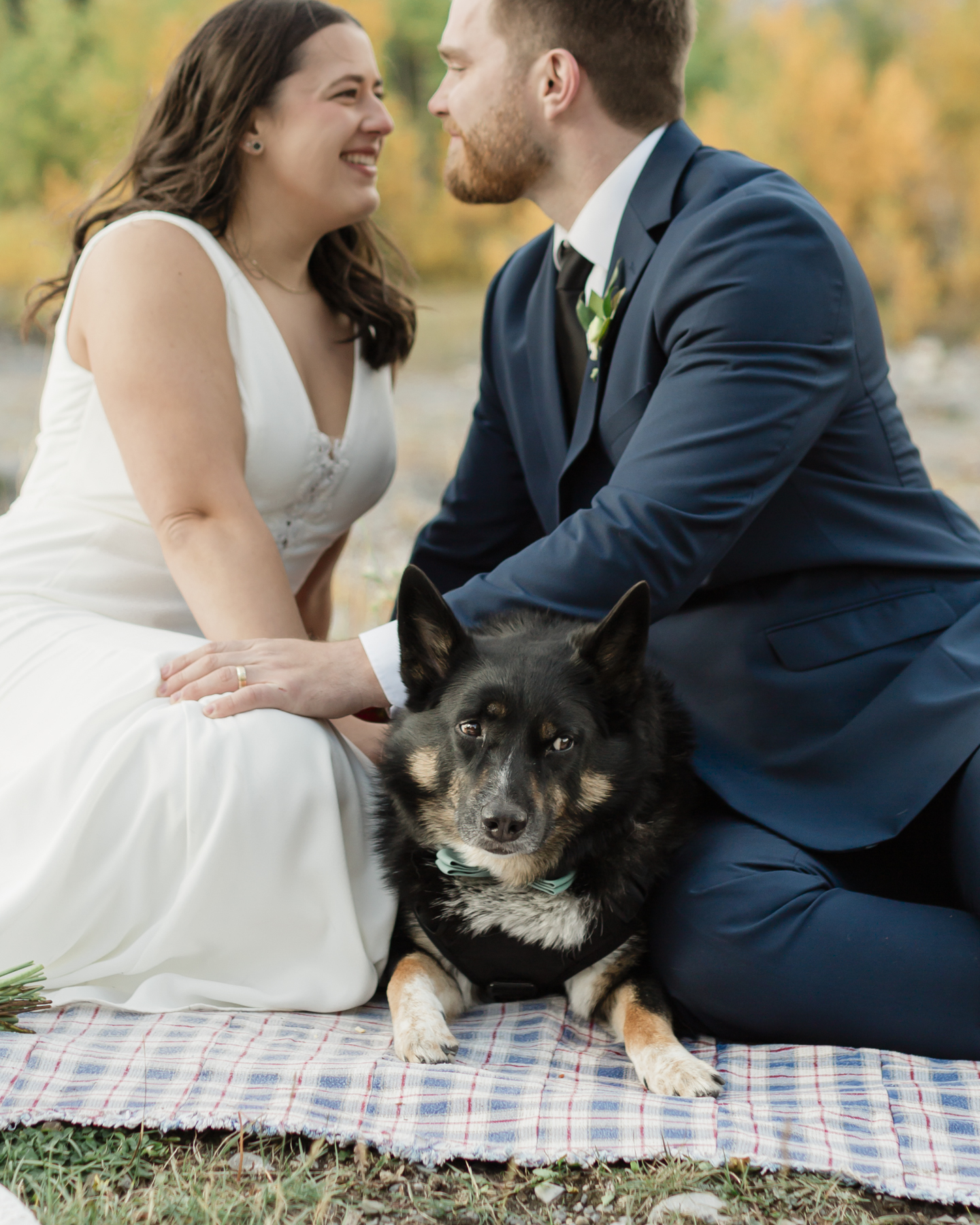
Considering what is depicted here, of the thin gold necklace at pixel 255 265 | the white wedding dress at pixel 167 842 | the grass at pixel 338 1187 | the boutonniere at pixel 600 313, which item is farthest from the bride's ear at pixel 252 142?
the grass at pixel 338 1187

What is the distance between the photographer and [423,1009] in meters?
2.24

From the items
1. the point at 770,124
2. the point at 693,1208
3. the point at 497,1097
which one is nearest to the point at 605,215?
the point at 497,1097

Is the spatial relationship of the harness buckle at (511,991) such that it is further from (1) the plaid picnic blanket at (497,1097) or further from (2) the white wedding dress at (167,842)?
(2) the white wedding dress at (167,842)

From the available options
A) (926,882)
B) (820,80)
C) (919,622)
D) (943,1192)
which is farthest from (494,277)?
(820,80)

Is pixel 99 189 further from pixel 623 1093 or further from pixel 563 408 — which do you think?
pixel 623 1093

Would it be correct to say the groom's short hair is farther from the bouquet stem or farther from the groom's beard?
the bouquet stem

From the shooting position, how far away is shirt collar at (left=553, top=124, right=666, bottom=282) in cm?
285

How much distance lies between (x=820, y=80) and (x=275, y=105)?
16957 mm

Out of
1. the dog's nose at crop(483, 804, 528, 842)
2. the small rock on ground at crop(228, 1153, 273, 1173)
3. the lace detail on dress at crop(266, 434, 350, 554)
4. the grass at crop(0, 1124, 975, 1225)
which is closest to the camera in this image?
the grass at crop(0, 1124, 975, 1225)

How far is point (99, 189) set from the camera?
3156mm

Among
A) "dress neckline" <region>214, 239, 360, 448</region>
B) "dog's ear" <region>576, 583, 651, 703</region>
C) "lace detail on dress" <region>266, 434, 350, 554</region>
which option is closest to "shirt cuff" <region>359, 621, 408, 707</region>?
"dog's ear" <region>576, 583, 651, 703</region>

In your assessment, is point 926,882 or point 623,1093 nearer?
point 623,1093

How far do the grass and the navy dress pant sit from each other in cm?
48

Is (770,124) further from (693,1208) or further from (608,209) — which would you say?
(693,1208)
